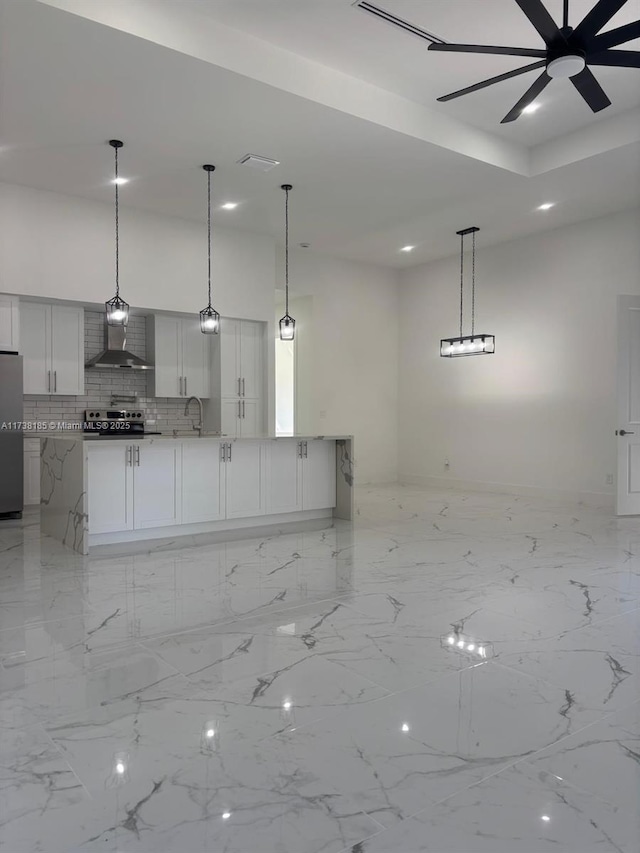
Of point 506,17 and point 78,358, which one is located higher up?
point 506,17

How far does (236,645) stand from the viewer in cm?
288

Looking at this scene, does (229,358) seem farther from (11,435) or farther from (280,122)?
(280,122)

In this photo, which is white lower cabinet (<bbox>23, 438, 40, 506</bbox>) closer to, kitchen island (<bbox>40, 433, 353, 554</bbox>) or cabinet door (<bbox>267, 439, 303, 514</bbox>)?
kitchen island (<bbox>40, 433, 353, 554</bbox>)

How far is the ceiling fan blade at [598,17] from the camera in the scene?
2.87 metres

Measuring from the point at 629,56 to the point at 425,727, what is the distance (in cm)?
343

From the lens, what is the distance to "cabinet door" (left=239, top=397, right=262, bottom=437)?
7.91m

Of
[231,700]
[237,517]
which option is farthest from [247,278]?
[231,700]

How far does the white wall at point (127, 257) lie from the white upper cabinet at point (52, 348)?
1.39ft

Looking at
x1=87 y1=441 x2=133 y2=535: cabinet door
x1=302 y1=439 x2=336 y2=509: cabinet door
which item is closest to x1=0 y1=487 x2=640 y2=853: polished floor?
x1=87 y1=441 x2=133 y2=535: cabinet door

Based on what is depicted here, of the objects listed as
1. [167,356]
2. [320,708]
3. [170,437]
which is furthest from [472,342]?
[320,708]

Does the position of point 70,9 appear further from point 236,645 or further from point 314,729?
point 314,729

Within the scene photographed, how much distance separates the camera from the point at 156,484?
5230 millimetres

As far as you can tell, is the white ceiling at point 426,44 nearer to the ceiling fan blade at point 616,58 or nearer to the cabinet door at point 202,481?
the ceiling fan blade at point 616,58

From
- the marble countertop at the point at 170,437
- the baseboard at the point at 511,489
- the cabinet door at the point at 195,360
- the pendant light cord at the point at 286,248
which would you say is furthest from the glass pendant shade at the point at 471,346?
the cabinet door at the point at 195,360
